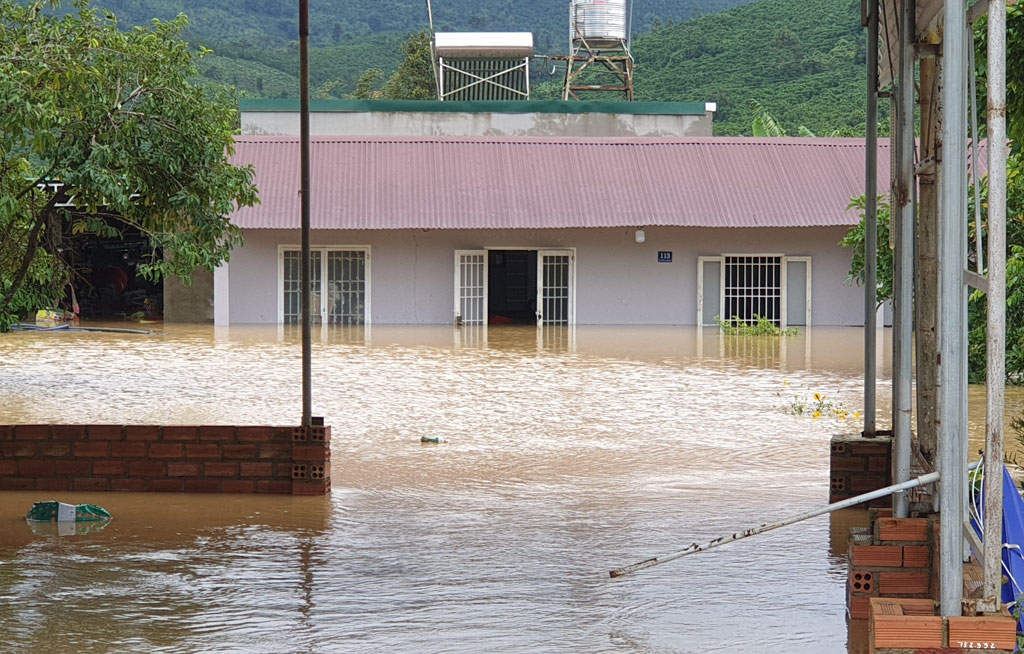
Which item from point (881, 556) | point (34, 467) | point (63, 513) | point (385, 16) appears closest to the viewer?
point (881, 556)

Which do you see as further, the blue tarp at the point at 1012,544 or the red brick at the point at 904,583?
the red brick at the point at 904,583

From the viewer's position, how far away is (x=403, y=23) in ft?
280

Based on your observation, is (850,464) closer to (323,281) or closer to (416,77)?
(323,281)

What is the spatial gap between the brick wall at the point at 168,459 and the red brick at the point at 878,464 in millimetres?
3331

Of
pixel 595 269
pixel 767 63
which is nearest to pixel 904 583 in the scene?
pixel 595 269

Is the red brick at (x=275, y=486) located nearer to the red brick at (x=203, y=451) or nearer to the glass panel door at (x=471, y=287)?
the red brick at (x=203, y=451)

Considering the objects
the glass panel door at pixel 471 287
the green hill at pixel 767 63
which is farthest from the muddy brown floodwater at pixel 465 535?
the green hill at pixel 767 63

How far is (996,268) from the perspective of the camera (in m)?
3.83

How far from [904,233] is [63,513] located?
4850mm

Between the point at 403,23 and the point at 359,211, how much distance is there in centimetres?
6100

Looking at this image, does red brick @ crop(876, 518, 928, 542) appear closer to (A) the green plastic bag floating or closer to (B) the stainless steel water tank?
(A) the green plastic bag floating

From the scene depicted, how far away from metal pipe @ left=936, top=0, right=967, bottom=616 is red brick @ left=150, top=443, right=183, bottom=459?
5375 millimetres

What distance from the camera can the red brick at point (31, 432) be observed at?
8328 millimetres

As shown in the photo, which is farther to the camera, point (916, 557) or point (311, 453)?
point (311, 453)
